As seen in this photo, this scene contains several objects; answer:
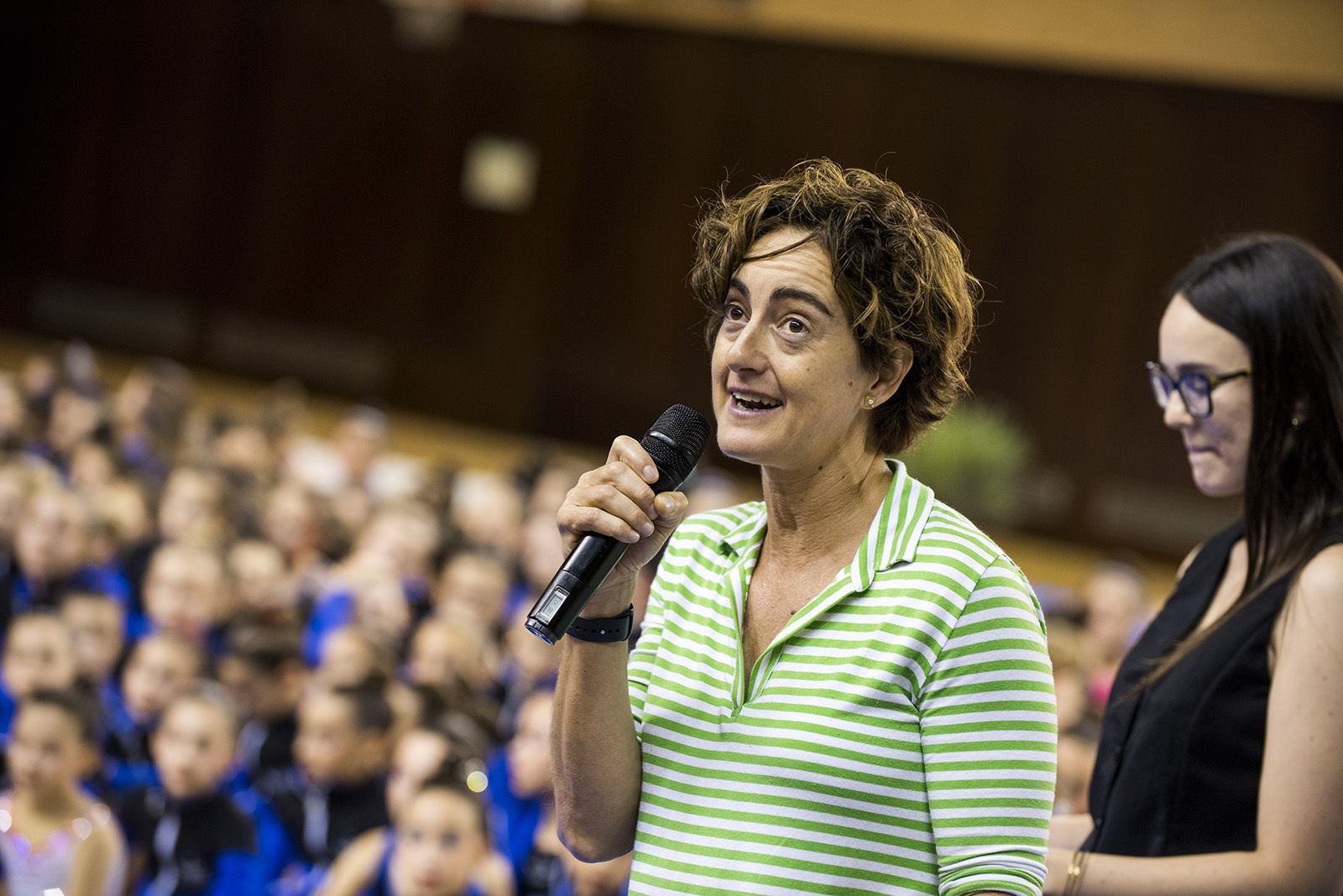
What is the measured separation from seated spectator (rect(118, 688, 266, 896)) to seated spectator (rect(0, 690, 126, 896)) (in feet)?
0.62

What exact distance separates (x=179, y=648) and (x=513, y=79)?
7.54m

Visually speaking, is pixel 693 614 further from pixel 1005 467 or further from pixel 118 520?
pixel 1005 467

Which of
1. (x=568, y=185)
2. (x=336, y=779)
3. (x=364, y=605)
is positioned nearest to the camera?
(x=336, y=779)

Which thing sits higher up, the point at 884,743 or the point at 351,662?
A: the point at 884,743

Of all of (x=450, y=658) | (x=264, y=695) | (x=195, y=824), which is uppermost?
(x=450, y=658)

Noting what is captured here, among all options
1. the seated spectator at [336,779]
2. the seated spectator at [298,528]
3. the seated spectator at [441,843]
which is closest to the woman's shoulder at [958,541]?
the seated spectator at [441,843]

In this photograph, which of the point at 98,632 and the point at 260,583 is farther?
the point at 260,583

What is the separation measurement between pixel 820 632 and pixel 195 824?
119 inches

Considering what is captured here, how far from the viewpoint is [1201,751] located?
5.50 feet

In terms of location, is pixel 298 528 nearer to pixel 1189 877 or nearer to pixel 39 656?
pixel 39 656

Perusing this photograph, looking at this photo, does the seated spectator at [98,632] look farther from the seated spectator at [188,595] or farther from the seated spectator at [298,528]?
the seated spectator at [298,528]

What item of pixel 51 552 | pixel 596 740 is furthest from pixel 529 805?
pixel 596 740

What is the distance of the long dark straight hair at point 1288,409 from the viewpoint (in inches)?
67.6

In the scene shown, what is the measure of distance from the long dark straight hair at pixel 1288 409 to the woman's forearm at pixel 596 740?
67 cm
